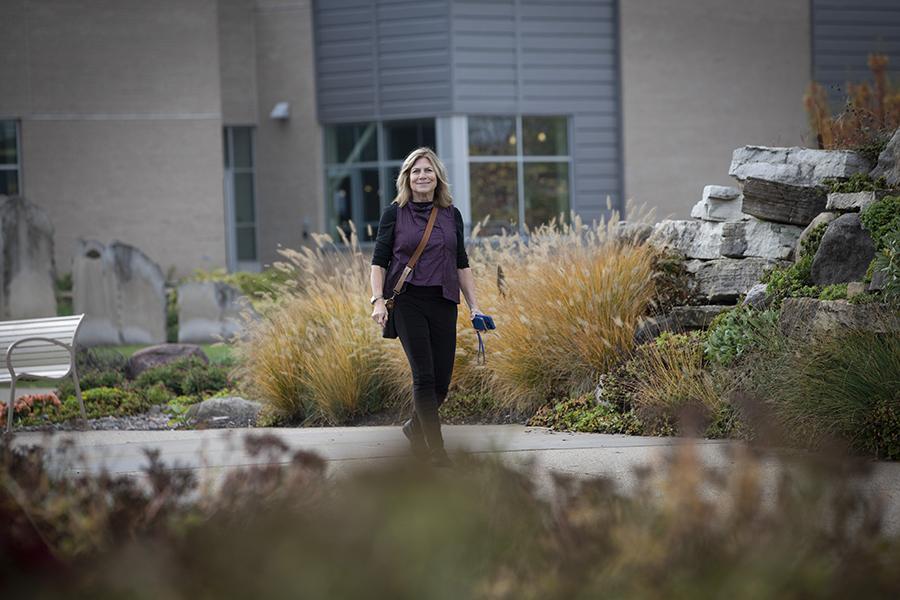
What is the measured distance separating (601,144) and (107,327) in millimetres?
12138

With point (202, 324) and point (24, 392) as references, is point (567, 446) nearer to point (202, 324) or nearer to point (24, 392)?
point (24, 392)

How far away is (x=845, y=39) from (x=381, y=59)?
35.3 feet

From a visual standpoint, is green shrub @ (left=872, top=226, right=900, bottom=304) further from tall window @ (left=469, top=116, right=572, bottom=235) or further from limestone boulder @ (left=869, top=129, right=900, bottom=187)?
tall window @ (left=469, top=116, right=572, bottom=235)

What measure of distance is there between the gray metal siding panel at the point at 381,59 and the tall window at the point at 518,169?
1244 mm

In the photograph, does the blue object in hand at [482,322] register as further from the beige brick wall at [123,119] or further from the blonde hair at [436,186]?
the beige brick wall at [123,119]

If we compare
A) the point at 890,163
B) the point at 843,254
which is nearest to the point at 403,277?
the point at 843,254

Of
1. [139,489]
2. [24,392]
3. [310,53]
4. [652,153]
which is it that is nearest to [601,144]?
[652,153]

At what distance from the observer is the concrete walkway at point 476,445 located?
20.8ft

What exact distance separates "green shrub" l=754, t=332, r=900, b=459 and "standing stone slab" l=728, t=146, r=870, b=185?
9.81 feet

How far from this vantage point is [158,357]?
14.8 metres

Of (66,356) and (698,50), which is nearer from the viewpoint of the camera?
(66,356)

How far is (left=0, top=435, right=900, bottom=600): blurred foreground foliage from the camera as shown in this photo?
2598 mm

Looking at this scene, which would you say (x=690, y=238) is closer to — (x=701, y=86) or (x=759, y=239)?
(x=759, y=239)

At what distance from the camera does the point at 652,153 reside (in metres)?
27.0
